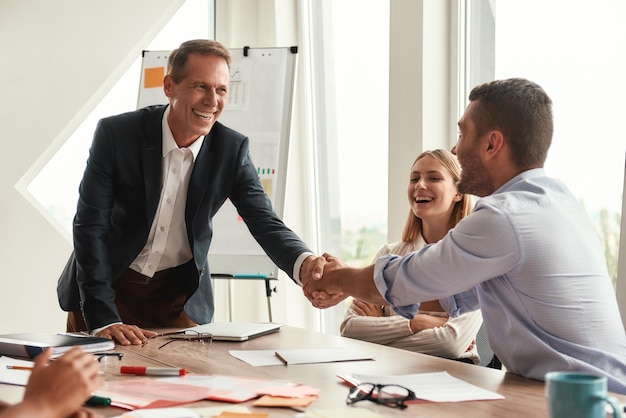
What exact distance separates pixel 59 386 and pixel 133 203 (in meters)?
1.49

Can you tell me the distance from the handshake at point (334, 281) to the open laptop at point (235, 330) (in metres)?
0.18

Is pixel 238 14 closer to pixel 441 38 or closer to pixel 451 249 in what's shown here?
pixel 441 38

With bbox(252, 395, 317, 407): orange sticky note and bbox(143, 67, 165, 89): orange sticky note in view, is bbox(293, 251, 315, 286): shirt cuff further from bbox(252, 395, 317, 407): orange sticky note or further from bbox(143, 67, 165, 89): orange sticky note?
bbox(143, 67, 165, 89): orange sticky note

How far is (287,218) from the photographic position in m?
4.66

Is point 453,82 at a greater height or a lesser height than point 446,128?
greater

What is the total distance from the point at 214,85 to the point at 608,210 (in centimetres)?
161

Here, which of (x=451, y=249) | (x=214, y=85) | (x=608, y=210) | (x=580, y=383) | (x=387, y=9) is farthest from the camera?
(x=387, y=9)

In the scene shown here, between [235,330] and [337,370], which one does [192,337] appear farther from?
[337,370]

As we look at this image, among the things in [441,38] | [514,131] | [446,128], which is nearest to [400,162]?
[446,128]

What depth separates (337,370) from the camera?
178 centimetres

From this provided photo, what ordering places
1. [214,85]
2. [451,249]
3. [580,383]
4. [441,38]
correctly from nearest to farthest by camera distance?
[580,383] → [451,249] → [214,85] → [441,38]

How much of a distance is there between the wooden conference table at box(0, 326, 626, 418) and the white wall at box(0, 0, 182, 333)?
2.59 m

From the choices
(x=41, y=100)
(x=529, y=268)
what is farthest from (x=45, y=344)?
(x=41, y=100)

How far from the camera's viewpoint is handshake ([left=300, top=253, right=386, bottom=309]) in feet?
7.06
